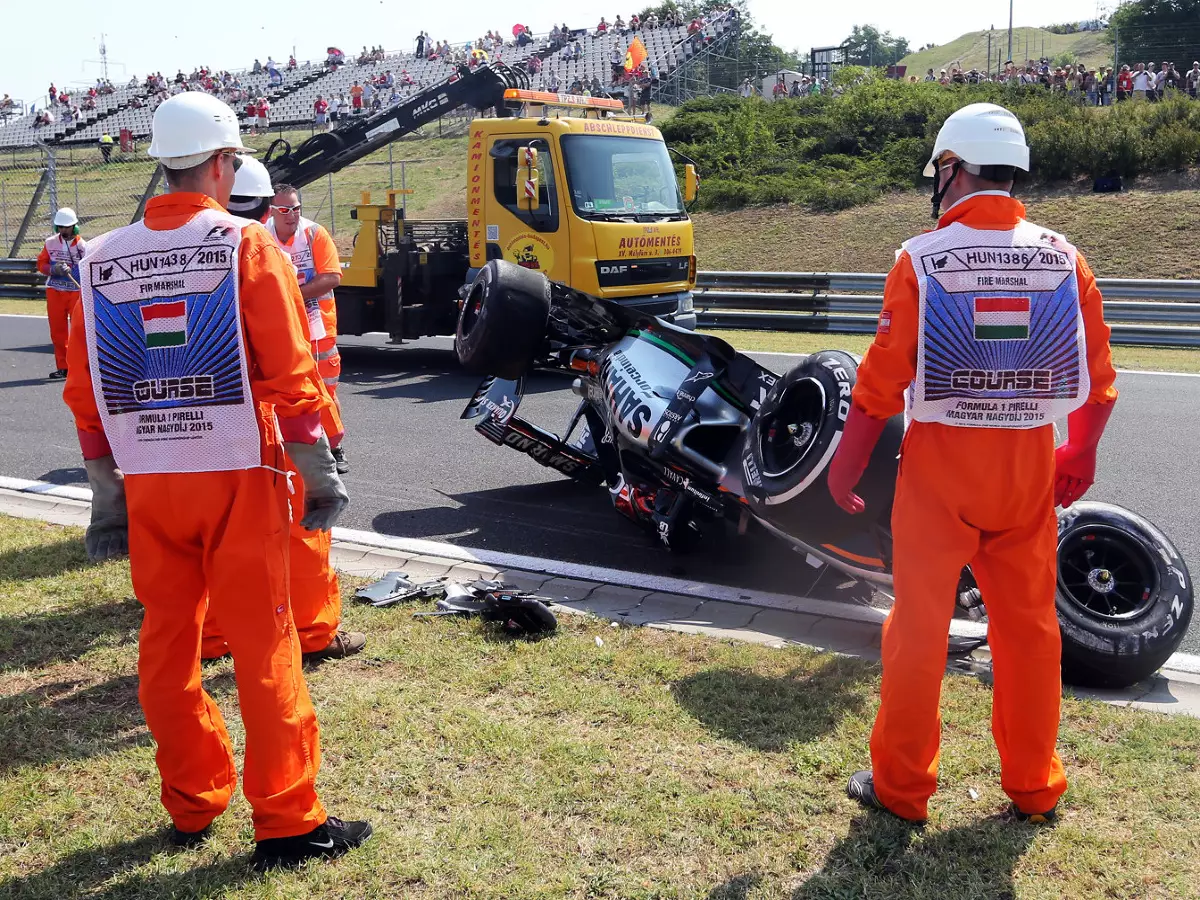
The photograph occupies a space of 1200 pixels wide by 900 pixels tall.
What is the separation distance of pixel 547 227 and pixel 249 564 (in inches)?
379

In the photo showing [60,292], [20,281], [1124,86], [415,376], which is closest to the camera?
[60,292]

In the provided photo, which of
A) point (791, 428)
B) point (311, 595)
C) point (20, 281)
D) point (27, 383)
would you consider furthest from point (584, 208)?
point (20, 281)

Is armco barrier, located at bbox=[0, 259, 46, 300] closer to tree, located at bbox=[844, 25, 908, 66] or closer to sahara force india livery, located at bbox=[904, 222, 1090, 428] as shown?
sahara force india livery, located at bbox=[904, 222, 1090, 428]

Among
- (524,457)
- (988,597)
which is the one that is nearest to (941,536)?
(988,597)

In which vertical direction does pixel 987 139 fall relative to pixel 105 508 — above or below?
above

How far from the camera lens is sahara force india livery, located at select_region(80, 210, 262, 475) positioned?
307 centimetres

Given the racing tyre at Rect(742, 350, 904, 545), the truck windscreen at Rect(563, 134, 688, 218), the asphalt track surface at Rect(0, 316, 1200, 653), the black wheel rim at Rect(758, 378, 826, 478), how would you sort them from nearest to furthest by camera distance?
the racing tyre at Rect(742, 350, 904, 545) → the black wheel rim at Rect(758, 378, 826, 478) → the asphalt track surface at Rect(0, 316, 1200, 653) → the truck windscreen at Rect(563, 134, 688, 218)

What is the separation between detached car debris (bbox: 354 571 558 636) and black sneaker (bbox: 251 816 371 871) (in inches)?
69.2

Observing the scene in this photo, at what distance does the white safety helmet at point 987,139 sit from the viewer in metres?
3.24

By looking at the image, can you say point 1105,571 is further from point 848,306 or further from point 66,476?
point 848,306

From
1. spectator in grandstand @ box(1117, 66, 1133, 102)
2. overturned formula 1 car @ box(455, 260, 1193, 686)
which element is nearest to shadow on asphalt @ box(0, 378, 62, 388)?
overturned formula 1 car @ box(455, 260, 1193, 686)

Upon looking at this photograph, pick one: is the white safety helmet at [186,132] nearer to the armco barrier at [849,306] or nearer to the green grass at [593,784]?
the green grass at [593,784]

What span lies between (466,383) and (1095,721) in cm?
921

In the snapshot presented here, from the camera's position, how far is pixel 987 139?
325 cm
